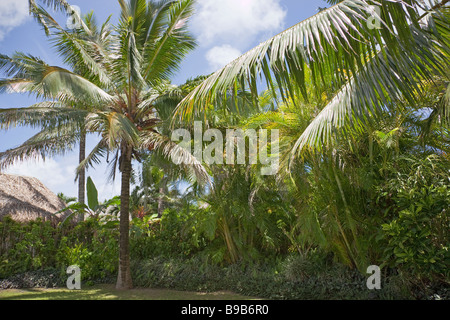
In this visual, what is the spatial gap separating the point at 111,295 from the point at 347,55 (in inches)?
322

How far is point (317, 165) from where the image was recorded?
7.73 metres

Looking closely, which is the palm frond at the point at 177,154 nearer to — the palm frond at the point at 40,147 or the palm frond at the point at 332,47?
the palm frond at the point at 40,147

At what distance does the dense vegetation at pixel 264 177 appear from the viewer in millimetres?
4051

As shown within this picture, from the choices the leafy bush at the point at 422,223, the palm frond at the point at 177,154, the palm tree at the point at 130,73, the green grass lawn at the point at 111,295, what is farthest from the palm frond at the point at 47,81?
the leafy bush at the point at 422,223

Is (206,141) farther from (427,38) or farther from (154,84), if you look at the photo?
(427,38)

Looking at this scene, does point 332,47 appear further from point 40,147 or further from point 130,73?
point 40,147

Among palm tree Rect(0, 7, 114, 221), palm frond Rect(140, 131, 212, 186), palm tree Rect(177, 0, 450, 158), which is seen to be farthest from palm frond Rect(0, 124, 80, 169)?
palm tree Rect(177, 0, 450, 158)

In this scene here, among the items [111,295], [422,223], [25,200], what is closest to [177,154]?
[111,295]

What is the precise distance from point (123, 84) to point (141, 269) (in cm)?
541

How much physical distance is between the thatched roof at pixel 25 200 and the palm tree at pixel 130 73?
4.35 metres

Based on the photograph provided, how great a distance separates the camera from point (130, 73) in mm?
9078

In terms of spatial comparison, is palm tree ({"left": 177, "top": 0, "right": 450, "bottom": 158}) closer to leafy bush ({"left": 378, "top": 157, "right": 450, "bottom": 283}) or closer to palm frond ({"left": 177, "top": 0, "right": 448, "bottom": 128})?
palm frond ({"left": 177, "top": 0, "right": 448, "bottom": 128})

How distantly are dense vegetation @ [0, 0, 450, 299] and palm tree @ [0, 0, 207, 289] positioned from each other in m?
0.05
